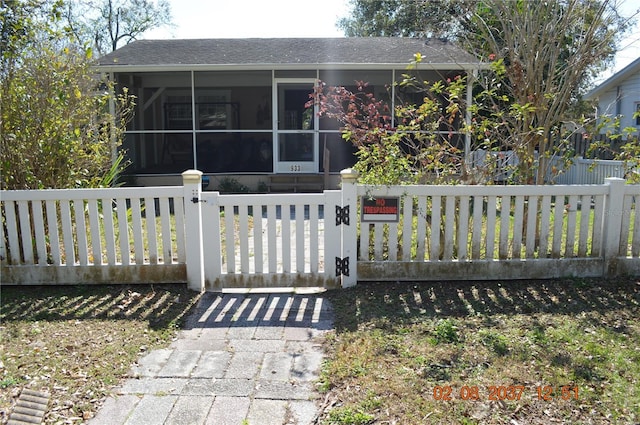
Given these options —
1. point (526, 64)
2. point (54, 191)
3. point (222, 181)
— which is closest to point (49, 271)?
point (54, 191)

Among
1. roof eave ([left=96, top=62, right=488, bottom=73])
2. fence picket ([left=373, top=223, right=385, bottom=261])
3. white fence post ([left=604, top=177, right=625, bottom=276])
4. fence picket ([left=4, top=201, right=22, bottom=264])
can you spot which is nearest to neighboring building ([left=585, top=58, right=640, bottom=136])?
roof eave ([left=96, top=62, right=488, bottom=73])

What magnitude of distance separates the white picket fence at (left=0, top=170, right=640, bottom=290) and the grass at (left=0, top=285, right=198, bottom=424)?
0.74 ft

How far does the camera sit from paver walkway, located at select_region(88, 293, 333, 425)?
2771 millimetres

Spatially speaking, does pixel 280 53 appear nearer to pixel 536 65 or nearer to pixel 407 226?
pixel 536 65

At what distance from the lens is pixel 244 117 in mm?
12609

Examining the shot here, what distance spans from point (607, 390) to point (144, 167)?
11531 mm

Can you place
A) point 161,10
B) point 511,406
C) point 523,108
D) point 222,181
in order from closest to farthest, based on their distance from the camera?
point 511,406
point 523,108
point 222,181
point 161,10

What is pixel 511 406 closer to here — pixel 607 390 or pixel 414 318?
pixel 607 390

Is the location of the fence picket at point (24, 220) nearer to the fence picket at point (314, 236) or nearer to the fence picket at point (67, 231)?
the fence picket at point (67, 231)

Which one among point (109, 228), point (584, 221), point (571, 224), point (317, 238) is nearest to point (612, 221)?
point (584, 221)

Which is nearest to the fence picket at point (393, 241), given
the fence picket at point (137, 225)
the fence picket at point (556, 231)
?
the fence picket at point (556, 231)

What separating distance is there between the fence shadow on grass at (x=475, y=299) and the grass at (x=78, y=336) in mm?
1457

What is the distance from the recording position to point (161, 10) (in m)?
37.4

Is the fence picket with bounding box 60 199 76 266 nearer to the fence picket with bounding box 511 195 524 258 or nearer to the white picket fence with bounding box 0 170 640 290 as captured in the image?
the white picket fence with bounding box 0 170 640 290
